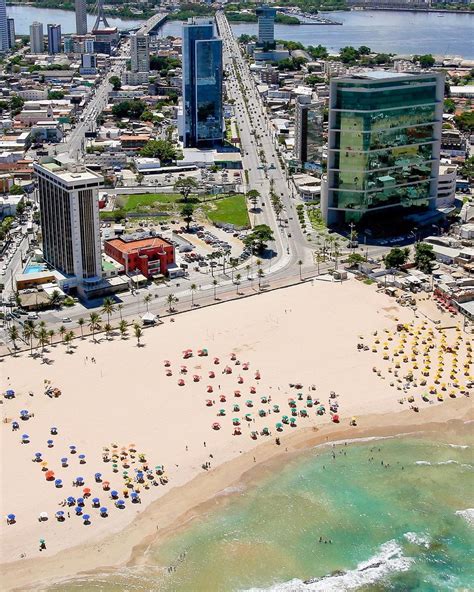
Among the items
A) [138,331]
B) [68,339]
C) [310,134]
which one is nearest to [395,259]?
[138,331]

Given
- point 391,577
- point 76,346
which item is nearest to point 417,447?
point 391,577

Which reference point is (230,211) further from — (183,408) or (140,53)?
(140,53)

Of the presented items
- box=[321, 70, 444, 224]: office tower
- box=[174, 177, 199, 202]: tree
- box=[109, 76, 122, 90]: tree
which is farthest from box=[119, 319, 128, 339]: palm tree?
box=[109, 76, 122, 90]: tree

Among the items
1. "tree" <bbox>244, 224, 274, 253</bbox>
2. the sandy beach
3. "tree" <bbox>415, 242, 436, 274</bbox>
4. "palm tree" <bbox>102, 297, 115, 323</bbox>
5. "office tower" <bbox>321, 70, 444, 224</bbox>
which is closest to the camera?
the sandy beach

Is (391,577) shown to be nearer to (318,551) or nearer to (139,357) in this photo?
(318,551)

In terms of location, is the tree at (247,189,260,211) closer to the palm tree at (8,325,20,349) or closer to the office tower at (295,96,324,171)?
the office tower at (295,96,324,171)

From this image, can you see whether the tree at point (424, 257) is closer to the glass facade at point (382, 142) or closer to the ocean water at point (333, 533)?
the glass facade at point (382, 142)
